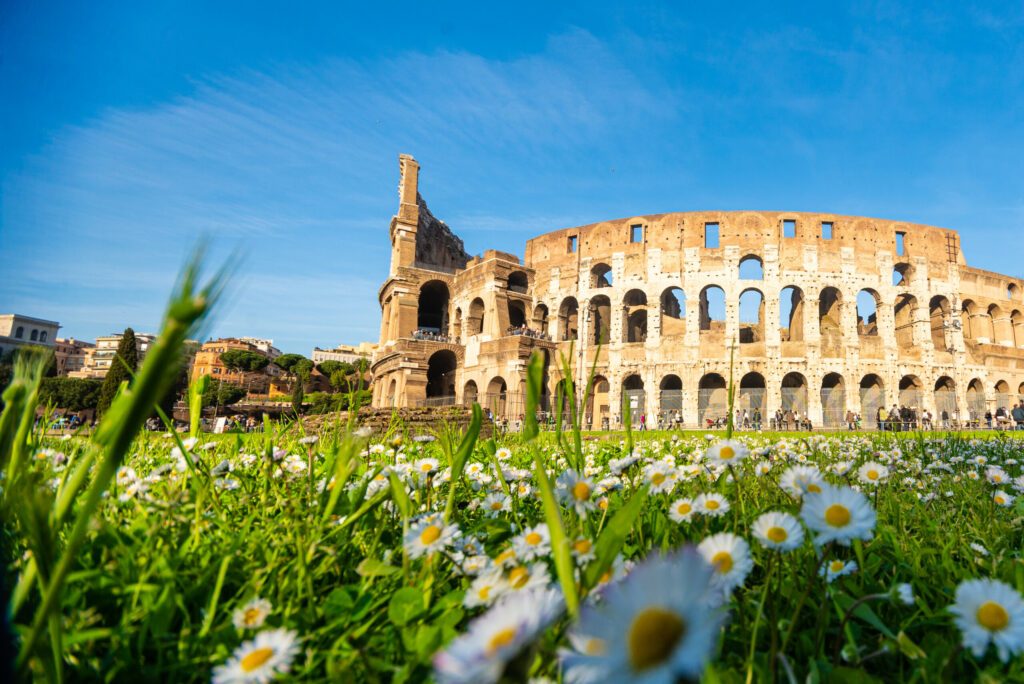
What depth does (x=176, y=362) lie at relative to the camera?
20.7 inches

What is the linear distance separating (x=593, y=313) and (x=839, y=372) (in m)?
11.4

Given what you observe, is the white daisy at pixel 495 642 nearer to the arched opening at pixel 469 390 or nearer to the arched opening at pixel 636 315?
the arched opening at pixel 469 390

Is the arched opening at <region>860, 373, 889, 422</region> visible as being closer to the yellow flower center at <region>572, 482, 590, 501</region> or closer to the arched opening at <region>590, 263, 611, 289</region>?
the arched opening at <region>590, 263, 611, 289</region>

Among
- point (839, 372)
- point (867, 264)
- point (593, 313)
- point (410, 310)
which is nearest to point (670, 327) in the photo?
point (593, 313)

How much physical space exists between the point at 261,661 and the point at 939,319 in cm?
3331

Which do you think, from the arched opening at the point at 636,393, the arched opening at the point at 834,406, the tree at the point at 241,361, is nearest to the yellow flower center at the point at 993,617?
the arched opening at the point at 636,393

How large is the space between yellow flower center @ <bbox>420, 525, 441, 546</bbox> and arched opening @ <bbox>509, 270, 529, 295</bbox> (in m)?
25.1

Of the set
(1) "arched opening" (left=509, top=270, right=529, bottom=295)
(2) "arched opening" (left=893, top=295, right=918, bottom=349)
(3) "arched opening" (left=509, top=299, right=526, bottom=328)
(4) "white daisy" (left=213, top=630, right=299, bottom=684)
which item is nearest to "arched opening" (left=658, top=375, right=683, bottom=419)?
(3) "arched opening" (left=509, top=299, right=526, bottom=328)

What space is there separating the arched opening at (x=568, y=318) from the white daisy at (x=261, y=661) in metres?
25.4

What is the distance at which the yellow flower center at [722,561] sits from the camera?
2.34 feet

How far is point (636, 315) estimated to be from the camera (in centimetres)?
2891

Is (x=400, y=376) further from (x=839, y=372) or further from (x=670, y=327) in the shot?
(x=839, y=372)

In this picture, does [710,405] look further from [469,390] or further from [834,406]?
[469,390]

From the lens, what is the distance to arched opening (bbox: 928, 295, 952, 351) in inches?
977
